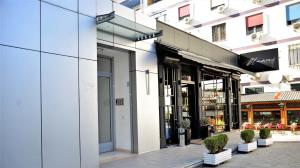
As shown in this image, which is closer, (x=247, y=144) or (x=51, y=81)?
(x=51, y=81)

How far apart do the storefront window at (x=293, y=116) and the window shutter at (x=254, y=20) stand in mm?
6867

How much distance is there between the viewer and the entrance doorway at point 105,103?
11.6m

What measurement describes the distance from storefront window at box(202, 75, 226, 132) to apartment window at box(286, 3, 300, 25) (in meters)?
7.33

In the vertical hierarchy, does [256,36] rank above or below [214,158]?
above

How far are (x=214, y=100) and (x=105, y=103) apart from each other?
7.93 m

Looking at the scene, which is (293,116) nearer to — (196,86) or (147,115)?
(196,86)

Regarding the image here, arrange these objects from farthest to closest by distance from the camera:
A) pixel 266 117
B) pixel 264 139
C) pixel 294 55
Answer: pixel 266 117 → pixel 294 55 → pixel 264 139

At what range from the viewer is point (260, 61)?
19969 mm

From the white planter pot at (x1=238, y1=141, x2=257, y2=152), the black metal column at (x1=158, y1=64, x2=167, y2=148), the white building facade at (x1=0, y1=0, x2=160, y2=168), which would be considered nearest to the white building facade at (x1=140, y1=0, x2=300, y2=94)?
the black metal column at (x1=158, y1=64, x2=167, y2=148)

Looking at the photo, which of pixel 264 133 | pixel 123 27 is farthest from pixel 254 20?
pixel 123 27

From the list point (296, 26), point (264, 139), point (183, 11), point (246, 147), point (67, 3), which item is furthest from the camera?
point (183, 11)

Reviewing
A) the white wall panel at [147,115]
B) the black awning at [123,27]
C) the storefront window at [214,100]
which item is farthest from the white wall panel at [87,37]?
the storefront window at [214,100]

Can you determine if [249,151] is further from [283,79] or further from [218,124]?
[283,79]

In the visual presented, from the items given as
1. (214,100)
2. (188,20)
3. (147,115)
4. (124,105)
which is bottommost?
(147,115)
